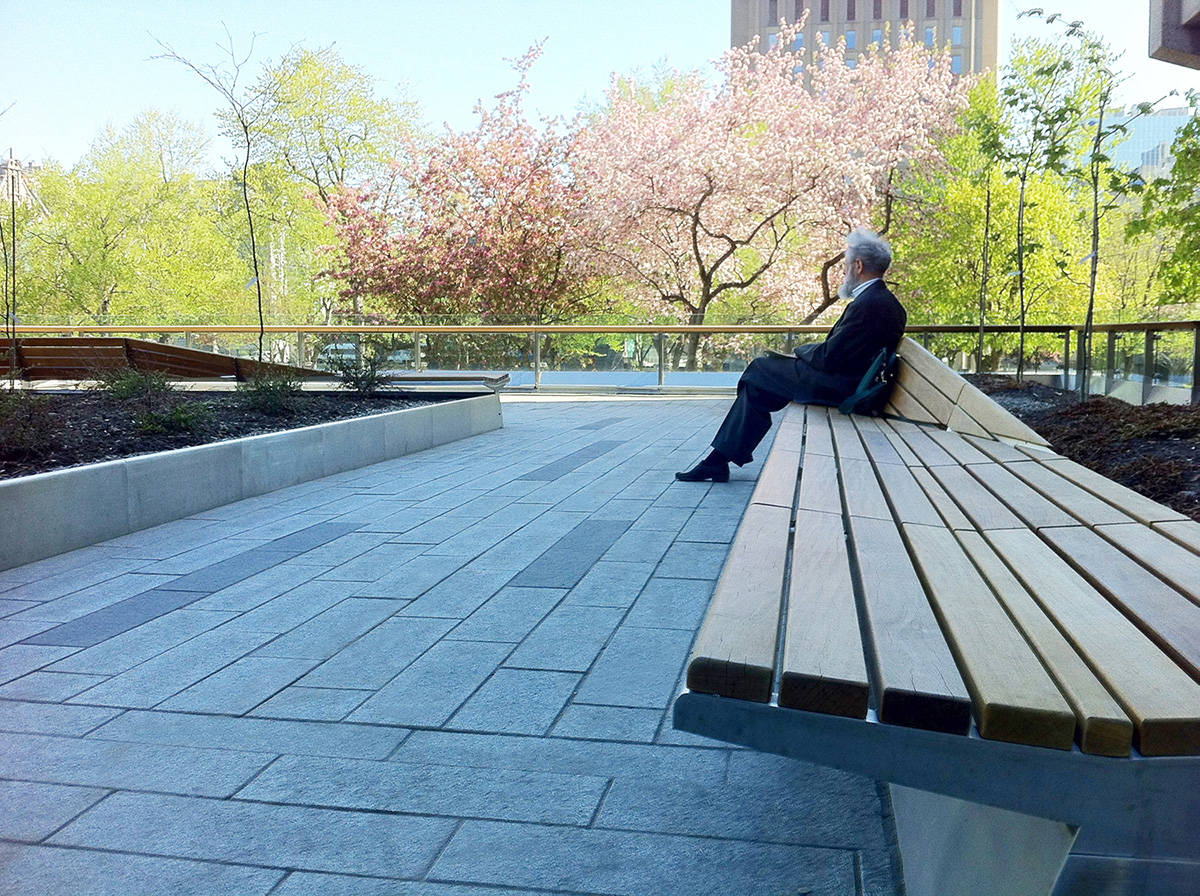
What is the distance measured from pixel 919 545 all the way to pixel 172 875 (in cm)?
172

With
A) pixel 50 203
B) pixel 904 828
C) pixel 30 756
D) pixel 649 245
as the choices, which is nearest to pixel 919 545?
pixel 904 828

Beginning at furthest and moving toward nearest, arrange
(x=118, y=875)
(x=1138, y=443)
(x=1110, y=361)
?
(x=1110, y=361) → (x=1138, y=443) → (x=118, y=875)

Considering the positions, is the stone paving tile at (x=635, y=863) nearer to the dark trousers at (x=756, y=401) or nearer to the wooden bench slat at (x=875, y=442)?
the wooden bench slat at (x=875, y=442)

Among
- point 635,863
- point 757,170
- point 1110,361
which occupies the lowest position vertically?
point 635,863

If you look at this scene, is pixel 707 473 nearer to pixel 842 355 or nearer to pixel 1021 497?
pixel 842 355

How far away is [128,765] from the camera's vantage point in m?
2.59

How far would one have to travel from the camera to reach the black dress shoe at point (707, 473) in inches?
264

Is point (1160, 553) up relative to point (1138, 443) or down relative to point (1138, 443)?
up

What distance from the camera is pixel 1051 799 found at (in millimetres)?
1398

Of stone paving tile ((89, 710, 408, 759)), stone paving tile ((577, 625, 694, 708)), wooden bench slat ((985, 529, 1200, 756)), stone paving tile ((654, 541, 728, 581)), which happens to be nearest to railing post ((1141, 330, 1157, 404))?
stone paving tile ((654, 541, 728, 581))

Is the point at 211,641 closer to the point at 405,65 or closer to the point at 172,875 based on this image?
the point at 172,875

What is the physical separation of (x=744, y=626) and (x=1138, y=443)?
4.62 metres

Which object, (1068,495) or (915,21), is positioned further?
(915,21)

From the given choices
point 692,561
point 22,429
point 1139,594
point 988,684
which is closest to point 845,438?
point 692,561
